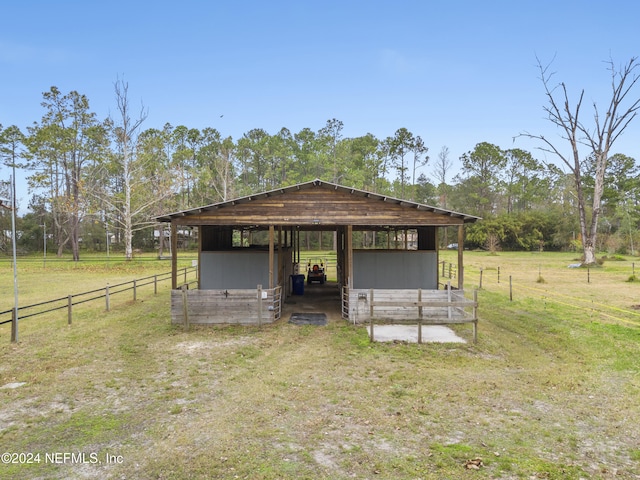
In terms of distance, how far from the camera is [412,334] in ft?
33.2

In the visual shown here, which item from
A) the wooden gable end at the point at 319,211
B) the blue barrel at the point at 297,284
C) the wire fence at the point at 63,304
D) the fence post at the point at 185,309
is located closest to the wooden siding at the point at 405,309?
the wooden gable end at the point at 319,211

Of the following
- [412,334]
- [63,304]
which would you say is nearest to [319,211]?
[412,334]

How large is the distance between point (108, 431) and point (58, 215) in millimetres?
48504

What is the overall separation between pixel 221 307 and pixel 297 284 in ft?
20.2

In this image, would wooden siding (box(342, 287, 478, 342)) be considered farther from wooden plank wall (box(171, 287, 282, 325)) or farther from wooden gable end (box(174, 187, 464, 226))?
wooden plank wall (box(171, 287, 282, 325))

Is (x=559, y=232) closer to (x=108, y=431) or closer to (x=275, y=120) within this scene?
(x=275, y=120)

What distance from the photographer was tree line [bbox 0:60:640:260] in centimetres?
3628

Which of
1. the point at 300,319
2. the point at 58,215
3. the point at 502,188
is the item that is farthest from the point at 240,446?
the point at 502,188

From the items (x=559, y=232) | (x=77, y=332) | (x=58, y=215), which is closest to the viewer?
(x=77, y=332)

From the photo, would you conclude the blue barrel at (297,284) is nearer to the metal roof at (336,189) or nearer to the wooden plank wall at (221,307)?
the wooden plank wall at (221,307)

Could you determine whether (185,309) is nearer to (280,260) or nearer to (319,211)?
(280,260)

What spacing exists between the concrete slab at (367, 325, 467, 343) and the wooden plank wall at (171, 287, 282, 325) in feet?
11.7

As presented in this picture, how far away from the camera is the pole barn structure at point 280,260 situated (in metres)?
11.2

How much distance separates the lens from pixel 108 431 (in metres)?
4.98
